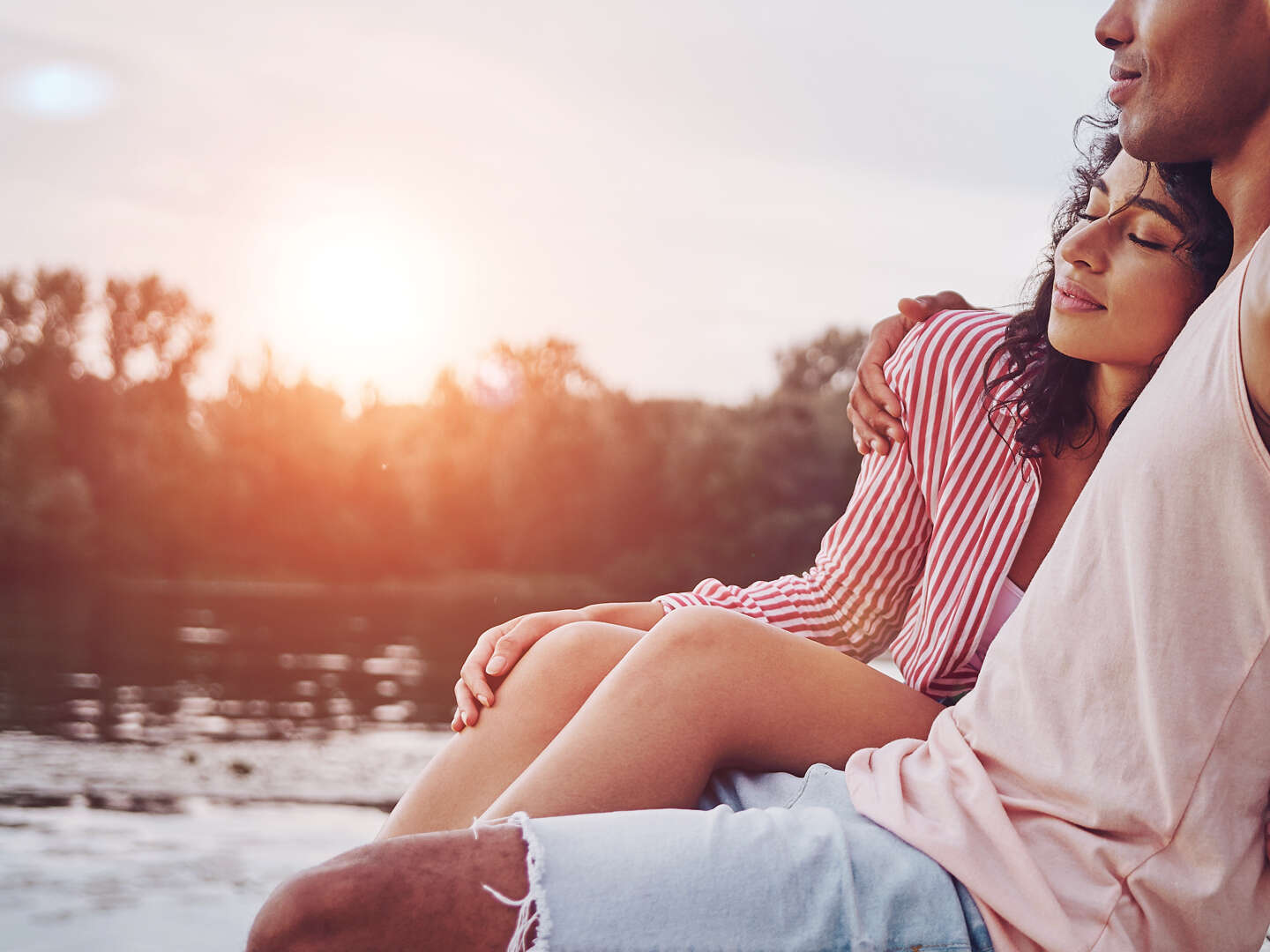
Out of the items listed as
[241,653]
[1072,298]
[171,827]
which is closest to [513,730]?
[1072,298]

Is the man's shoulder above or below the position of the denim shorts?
above

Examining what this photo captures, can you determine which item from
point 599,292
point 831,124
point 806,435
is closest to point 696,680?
point 806,435

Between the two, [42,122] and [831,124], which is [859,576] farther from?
[42,122]

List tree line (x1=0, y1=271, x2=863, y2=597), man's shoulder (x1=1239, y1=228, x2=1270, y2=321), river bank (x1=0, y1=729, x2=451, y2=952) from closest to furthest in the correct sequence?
man's shoulder (x1=1239, y1=228, x2=1270, y2=321)
river bank (x1=0, y1=729, x2=451, y2=952)
tree line (x1=0, y1=271, x2=863, y2=597)

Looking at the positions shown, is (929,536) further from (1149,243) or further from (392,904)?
(392,904)

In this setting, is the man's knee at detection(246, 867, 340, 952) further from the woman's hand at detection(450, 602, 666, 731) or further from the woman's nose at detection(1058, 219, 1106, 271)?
the woman's nose at detection(1058, 219, 1106, 271)

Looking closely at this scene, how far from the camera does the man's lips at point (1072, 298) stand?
4.25 ft

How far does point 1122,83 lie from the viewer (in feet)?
4.07

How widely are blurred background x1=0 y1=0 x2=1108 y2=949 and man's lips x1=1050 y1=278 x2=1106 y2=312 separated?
4.45 meters

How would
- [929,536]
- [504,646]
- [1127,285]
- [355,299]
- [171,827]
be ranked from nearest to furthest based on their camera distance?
[1127,285] < [504,646] < [929,536] < [171,827] < [355,299]

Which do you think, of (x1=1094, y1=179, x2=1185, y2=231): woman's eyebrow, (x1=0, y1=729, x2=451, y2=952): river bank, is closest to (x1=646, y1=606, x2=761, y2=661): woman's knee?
(x1=1094, y1=179, x2=1185, y2=231): woman's eyebrow

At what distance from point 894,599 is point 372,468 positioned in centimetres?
2366

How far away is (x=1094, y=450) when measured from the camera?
4.66 feet

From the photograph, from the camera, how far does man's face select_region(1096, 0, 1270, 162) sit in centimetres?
115
